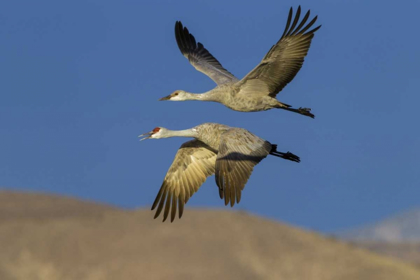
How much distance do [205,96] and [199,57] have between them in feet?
10.9

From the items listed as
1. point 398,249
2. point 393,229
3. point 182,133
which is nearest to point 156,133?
point 182,133

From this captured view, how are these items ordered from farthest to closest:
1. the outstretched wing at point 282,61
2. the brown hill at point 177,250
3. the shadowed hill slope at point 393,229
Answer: the shadowed hill slope at point 393,229 < the brown hill at point 177,250 < the outstretched wing at point 282,61

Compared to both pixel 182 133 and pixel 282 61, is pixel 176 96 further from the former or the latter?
pixel 282 61

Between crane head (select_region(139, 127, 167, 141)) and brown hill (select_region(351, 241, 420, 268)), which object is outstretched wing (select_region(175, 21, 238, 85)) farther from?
brown hill (select_region(351, 241, 420, 268))

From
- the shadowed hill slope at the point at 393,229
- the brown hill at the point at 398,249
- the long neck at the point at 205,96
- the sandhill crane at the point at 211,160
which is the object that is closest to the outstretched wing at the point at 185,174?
the sandhill crane at the point at 211,160

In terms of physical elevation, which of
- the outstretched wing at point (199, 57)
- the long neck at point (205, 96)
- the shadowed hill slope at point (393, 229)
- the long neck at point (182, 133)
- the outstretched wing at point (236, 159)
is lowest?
the outstretched wing at point (236, 159)

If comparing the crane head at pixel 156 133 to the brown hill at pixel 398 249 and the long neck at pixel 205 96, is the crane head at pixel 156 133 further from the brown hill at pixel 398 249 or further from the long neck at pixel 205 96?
the brown hill at pixel 398 249

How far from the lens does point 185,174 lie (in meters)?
18.0

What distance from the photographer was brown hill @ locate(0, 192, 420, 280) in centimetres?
4381

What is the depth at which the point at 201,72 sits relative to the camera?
2033cm

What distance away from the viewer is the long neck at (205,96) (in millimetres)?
17859

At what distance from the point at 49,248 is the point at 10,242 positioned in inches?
79.4

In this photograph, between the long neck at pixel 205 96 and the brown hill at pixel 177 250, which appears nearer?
the long neck at pixel 205 96

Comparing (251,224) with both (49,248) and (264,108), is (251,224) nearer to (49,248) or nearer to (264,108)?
(49,248)
